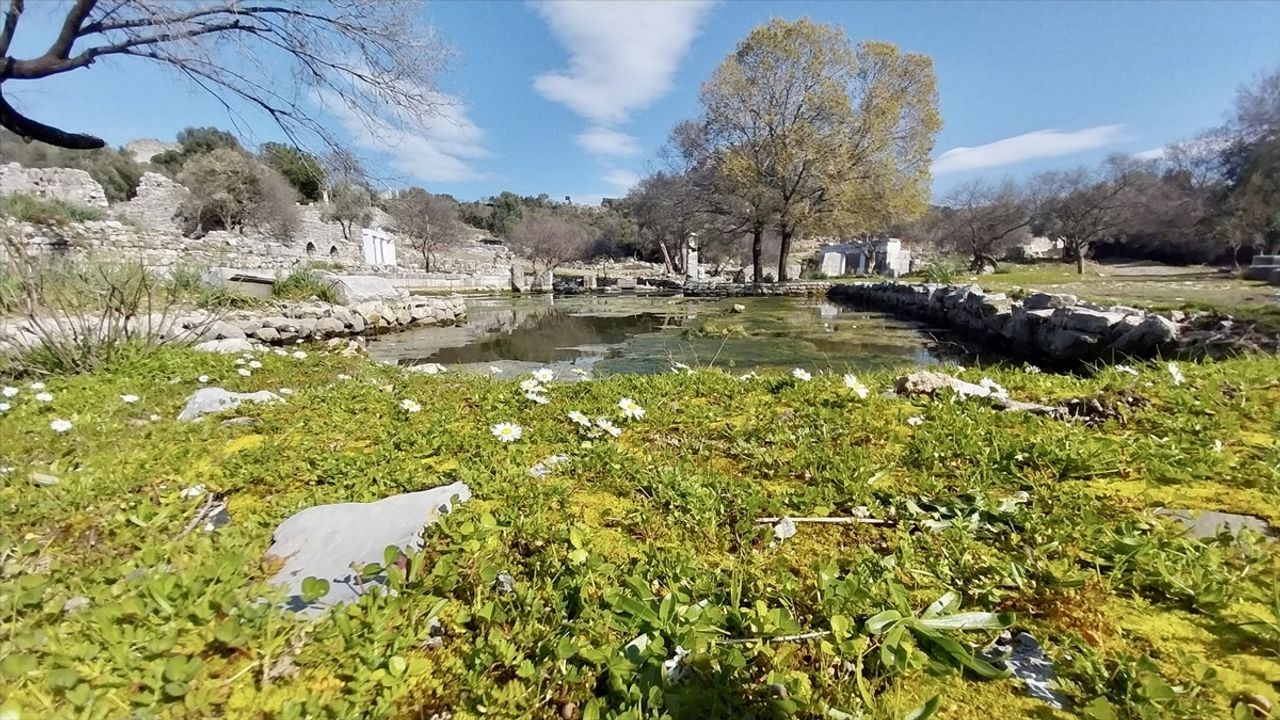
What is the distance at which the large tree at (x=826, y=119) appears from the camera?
23469 mm

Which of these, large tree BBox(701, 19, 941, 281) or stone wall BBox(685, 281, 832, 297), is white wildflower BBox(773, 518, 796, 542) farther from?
large tree BBox(701, 19, 941, 281)

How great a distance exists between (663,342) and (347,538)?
27.5 feet

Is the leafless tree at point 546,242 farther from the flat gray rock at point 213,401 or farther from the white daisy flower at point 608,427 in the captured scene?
the white daisy flower at point 608,427

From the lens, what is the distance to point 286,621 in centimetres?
118

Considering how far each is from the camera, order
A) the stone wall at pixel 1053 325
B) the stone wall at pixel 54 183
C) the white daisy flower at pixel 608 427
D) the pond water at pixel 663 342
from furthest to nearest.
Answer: the stone wall at pixel 54 183 < the pond water at pixel 663 342 < the stone wall at pixel 1053 325 < the white daisy flower at pixel 608 427

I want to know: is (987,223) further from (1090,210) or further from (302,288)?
(302,288)

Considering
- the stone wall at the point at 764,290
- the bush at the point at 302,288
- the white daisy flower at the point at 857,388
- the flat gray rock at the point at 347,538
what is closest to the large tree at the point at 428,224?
the stone wall at the point at 764,290

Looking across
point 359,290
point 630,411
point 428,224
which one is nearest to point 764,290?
point 359,290

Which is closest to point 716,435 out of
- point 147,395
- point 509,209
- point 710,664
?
point 710,664

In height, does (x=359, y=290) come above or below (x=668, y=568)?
above

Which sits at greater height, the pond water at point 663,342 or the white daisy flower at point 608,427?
the white daisy flower at point 608,427

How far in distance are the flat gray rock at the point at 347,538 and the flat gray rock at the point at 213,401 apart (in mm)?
1810

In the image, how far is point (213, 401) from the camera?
10.3 ft

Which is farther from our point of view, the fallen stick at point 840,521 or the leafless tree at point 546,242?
the leafless tree at point 546,242
